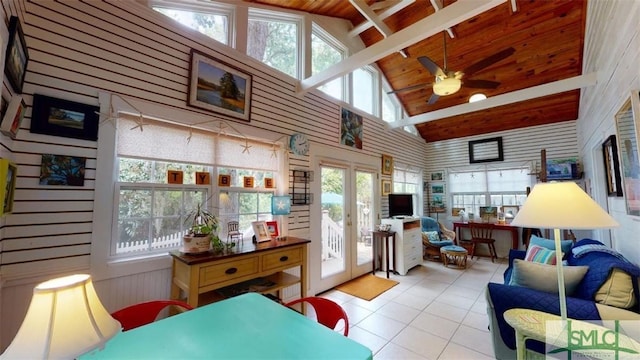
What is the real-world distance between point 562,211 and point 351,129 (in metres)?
3.37

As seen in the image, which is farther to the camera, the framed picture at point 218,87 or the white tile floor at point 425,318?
the framed picture at point 218,87

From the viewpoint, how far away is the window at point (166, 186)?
214 centimetres

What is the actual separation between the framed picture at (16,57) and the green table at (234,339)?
154 cm

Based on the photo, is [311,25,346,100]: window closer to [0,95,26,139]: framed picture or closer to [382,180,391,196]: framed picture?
[382,180,391,196]: framed picture

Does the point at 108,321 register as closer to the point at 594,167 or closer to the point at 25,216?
the point at 25,216

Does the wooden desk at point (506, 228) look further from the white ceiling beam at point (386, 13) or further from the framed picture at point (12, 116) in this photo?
the framed picture at point (12, 116)

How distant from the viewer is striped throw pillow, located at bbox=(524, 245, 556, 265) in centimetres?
246

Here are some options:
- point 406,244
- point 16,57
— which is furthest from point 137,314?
point 406,244

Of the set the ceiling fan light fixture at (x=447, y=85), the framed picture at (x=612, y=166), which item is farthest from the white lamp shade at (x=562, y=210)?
the ceiling fan light fixture at (x=447, y=85)

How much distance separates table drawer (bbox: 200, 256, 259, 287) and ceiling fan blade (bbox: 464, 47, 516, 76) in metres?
3.24

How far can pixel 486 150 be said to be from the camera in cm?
627

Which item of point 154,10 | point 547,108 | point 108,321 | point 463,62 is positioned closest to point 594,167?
point 547,108

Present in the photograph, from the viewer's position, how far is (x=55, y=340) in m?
0.72

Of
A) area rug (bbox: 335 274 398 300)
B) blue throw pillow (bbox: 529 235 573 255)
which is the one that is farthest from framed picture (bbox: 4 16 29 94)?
blue throw pillow (bbox: 529 235 573 255)
